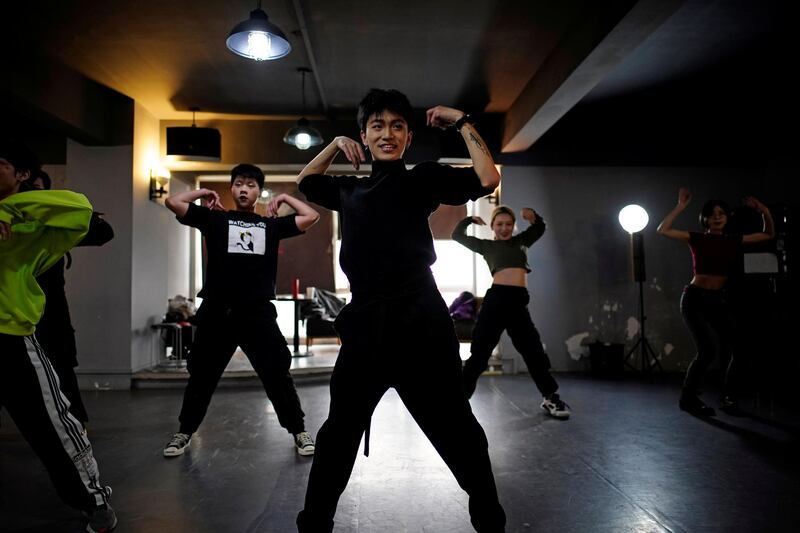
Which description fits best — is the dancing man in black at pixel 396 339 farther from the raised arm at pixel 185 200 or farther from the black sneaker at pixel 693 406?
the black sneaker at pixel 693 406

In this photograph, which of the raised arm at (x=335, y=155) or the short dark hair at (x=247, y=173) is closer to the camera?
the raised arm at (x=335, y=155)

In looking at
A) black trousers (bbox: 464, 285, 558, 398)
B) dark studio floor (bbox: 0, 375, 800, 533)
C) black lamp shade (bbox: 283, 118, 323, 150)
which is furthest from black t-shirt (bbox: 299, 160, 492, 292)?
black lamp shade (bbox: 283, 118, 323, 150)

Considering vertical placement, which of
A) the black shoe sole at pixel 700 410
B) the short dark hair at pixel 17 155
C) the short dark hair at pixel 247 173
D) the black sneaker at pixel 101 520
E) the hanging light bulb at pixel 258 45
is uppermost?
the hanging light bulb at pixel 258 45

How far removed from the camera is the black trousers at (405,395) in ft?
5.19

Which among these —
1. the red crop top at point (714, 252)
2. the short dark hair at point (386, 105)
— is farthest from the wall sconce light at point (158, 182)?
the red crop top at point (714, 252)

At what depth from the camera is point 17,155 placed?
2113 millimetres

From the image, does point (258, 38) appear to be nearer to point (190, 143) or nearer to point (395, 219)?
point (395, 219)

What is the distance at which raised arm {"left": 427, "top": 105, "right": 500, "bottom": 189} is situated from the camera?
1625 mm

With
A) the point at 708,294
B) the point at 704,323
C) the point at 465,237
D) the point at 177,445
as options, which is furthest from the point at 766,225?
the point at 177,445

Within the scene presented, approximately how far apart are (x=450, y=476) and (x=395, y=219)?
1600 millimetres

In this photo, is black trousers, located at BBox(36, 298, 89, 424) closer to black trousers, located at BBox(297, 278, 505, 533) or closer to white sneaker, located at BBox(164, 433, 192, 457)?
white sneaker, located at BBox(164, 433, 192, 457)

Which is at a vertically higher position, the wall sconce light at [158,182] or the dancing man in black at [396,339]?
the wall sconce light at [158,182]

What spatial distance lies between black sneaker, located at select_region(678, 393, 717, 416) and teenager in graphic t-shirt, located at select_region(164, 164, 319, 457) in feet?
9.51

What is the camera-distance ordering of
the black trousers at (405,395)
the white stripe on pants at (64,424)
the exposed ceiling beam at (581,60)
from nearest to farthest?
the black trousers at (405,395)
the white stripe on pants at (64,424)
the exposed ceiling beam at (581,60)
